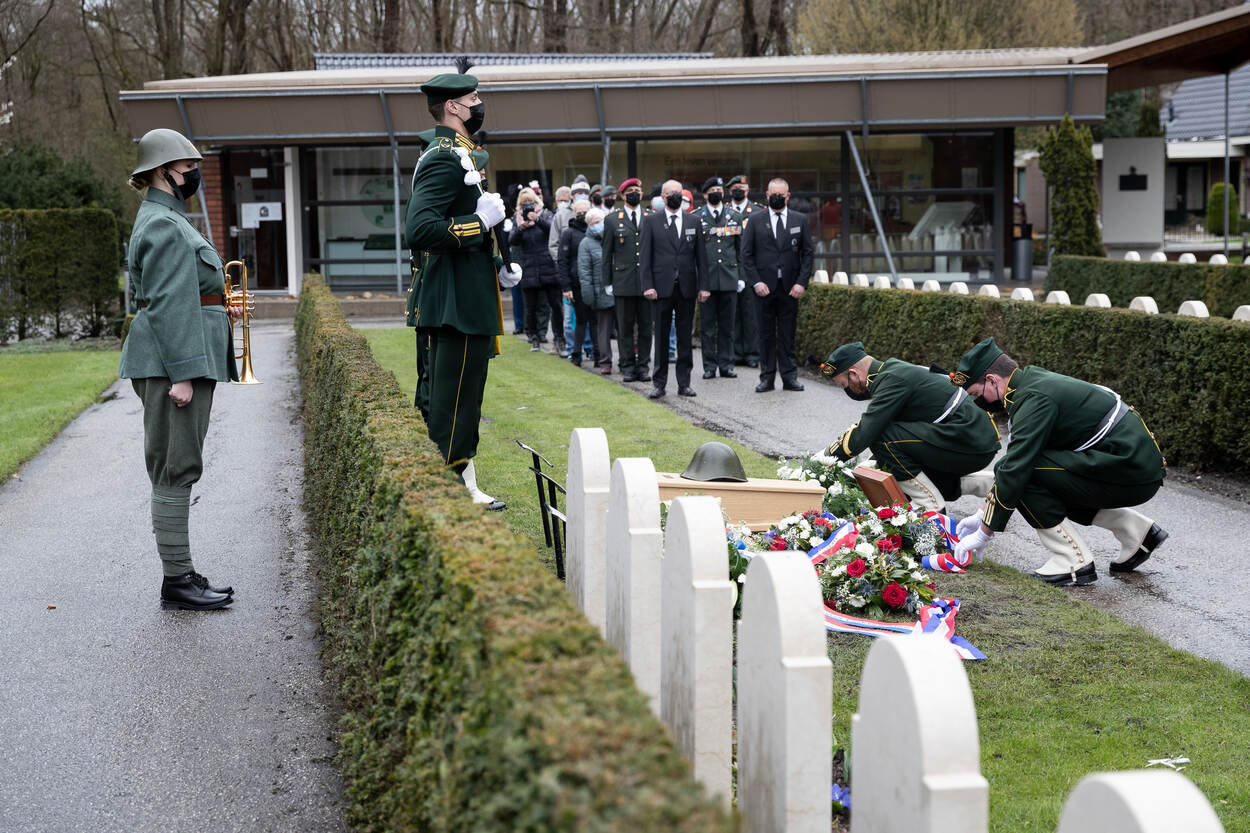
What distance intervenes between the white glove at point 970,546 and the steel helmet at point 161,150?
4.13 meters

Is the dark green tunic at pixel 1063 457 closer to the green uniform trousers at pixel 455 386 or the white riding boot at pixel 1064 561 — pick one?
the white riding boot at pixel 1064 561

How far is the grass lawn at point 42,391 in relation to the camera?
10906 millimetres

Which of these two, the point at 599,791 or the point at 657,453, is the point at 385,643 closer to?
the point at 599,791

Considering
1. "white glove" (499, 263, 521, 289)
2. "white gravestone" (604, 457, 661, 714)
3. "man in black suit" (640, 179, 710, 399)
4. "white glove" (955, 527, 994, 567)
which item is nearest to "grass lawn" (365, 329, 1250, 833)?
"white glove" (955, 527, 994, 567)

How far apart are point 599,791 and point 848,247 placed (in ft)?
78.9

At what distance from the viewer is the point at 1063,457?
6.82 metres

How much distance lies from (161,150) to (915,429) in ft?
13.7

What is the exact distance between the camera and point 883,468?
7727 mm

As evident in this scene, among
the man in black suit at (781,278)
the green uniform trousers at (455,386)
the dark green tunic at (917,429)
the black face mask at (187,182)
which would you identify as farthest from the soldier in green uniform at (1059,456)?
the man in black suit at (781,278)

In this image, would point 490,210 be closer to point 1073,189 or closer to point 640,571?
point 640,571

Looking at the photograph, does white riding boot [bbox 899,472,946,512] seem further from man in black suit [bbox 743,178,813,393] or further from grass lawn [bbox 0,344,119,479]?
man in black suit [bbox 743,178,813,393]

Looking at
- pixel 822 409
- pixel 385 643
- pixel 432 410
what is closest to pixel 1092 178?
pixel 822 409

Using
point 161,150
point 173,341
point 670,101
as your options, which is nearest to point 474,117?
point 161,150

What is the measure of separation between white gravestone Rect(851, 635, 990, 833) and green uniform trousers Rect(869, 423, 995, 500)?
528 centimetres
